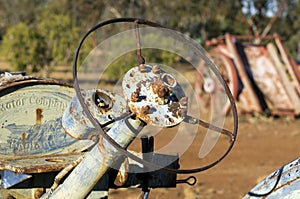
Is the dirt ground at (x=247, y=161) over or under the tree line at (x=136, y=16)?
under

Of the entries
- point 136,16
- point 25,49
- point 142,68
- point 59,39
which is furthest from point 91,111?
point 136,16

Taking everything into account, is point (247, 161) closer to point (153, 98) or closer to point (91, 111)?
point (91, 111)

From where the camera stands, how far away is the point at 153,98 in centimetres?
174

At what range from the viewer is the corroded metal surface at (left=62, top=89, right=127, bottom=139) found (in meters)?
1.99

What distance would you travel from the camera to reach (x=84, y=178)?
78.7 inches

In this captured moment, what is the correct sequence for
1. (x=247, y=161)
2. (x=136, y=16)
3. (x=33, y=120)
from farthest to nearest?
(x=136, y=16)
(x=247, y=161)
(x=33, y=120)

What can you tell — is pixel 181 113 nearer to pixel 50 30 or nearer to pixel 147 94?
pixel 147 94

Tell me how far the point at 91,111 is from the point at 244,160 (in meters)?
4.75

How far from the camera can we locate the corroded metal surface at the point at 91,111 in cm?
199

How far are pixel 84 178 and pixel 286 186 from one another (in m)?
0.71

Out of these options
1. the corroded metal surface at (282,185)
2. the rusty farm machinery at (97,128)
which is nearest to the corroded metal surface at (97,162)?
the rusty farm machinery at (97,128)

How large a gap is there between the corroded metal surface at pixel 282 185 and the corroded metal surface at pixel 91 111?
1.90ft

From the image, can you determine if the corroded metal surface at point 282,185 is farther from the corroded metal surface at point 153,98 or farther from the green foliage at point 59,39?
the green foliage at point 59,39

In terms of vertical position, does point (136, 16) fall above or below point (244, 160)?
above
